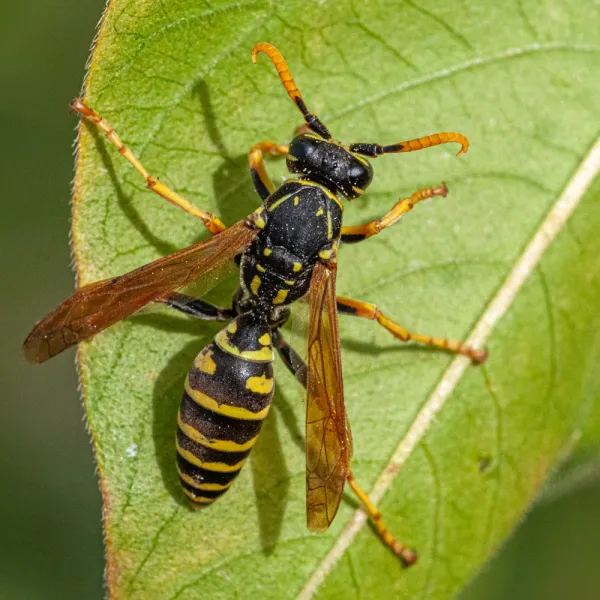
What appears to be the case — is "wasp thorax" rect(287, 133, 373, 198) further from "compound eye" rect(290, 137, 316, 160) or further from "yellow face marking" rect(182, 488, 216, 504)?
"yellow face marking" rect(182, 488, 216, 504)

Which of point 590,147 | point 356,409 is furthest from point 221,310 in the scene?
point 590,147

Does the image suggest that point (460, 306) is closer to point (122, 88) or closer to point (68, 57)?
point (122, 88)

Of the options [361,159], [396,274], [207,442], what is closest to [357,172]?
[361,159]

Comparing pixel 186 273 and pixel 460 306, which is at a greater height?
pixel 186 273

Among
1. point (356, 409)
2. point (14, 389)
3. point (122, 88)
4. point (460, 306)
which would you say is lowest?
point (14, 389)

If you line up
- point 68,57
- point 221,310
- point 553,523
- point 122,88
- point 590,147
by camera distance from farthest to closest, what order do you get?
point 68,57, point 553,523, point 221,310, point 590,147, point 122,88

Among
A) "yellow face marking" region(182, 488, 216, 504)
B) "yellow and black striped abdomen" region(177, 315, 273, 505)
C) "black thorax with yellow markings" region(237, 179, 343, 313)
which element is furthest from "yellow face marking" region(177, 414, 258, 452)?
"black thorax with yellow markings" region(237, 179, 343, 313)

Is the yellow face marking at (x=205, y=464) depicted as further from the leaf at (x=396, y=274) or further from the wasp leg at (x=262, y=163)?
the wasp leg at (x=262, y=163)
